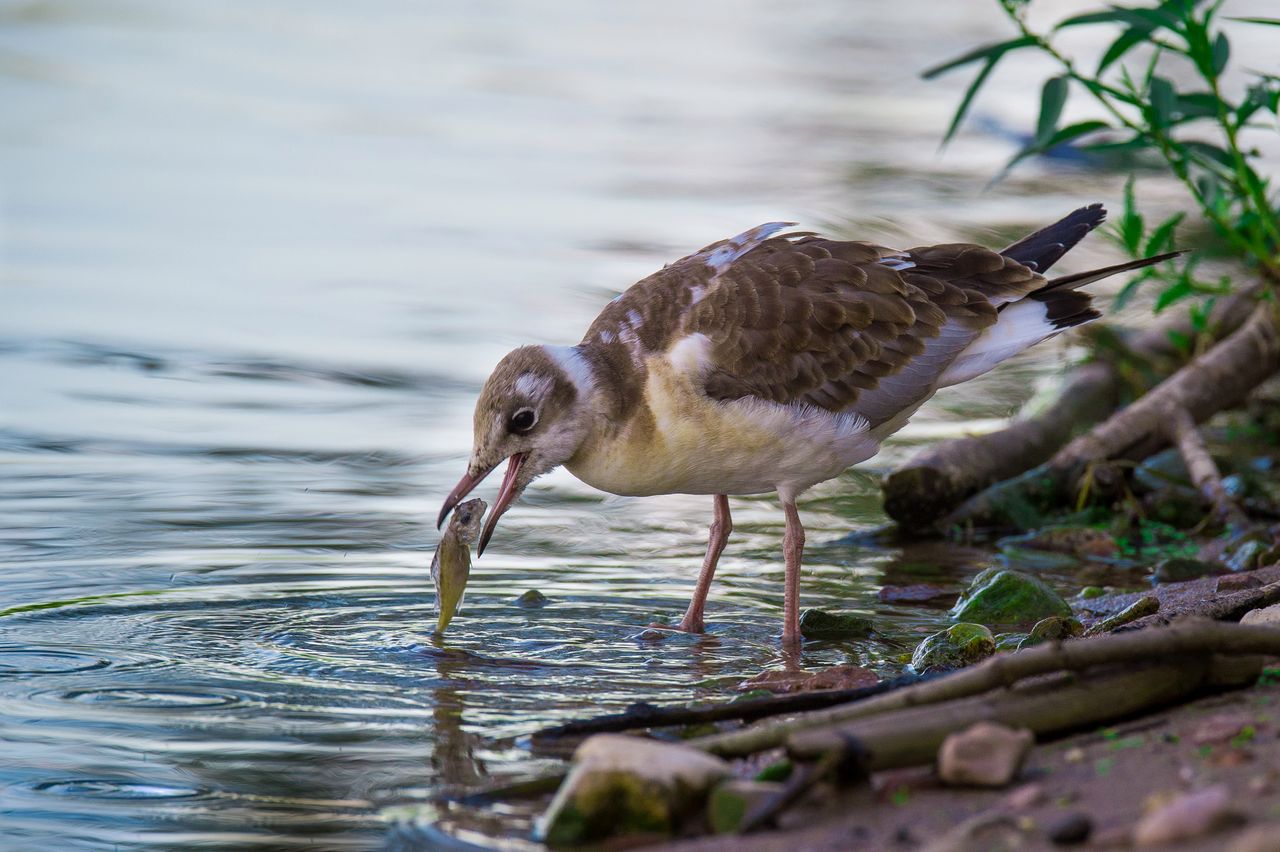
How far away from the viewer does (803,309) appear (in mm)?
7387

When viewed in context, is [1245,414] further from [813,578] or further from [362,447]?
[362,447]

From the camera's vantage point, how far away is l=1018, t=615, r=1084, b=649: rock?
6570 millimetres

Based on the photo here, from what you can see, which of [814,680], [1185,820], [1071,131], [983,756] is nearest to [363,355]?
[1071,131]

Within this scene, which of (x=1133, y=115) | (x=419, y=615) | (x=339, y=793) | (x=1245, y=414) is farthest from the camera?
(x=1133, y=115)

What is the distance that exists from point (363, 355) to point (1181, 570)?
229 inches

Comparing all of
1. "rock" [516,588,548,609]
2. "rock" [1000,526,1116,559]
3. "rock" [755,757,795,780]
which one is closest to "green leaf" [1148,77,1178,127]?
"rock" [1000,526,1116,559]

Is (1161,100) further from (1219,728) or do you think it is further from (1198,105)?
(1219,728)

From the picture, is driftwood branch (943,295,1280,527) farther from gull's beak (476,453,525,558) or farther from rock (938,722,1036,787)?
rock (938,722,1036,787)

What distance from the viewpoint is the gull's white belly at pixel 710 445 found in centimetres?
712

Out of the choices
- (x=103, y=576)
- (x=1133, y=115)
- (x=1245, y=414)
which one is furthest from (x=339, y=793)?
(x=1133, y=115)

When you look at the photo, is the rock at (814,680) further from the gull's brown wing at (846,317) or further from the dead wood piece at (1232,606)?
the gull's brown wing at (846,317)

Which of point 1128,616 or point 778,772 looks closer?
point 778,772

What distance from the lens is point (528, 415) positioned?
714 cm

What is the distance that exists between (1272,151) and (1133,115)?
9.03ft
